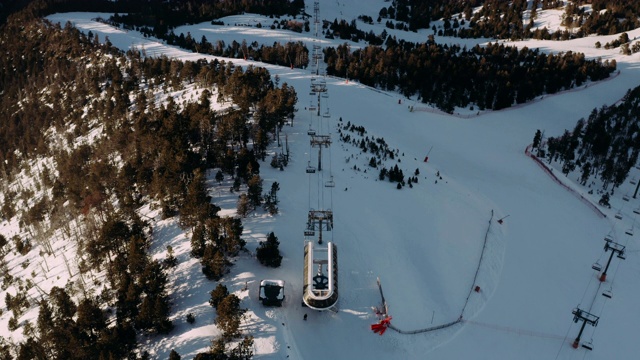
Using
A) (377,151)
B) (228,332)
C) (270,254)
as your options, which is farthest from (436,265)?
(377,151)

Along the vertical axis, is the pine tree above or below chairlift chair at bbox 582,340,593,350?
above

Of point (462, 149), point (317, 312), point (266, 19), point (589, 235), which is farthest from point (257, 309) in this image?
point (266, 19)

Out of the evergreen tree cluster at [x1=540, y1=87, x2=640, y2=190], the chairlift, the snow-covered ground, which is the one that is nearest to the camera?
the snow-covered ground

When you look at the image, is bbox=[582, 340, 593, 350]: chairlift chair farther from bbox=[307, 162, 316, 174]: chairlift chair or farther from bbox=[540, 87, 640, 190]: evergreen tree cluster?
bbox=[540, 87, 640, 190]: evergreen tree cluster

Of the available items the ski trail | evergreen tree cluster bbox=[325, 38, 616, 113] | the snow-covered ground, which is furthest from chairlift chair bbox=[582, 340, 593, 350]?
evergreen tree cluster bbox=[325, 38, 616, 113]

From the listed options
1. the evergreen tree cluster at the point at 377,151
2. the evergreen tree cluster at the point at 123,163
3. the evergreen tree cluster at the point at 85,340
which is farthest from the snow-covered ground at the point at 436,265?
the evergreen tree cluster at the point at 123,163

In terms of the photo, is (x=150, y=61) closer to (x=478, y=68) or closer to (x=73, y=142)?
(x=73, y=142)
